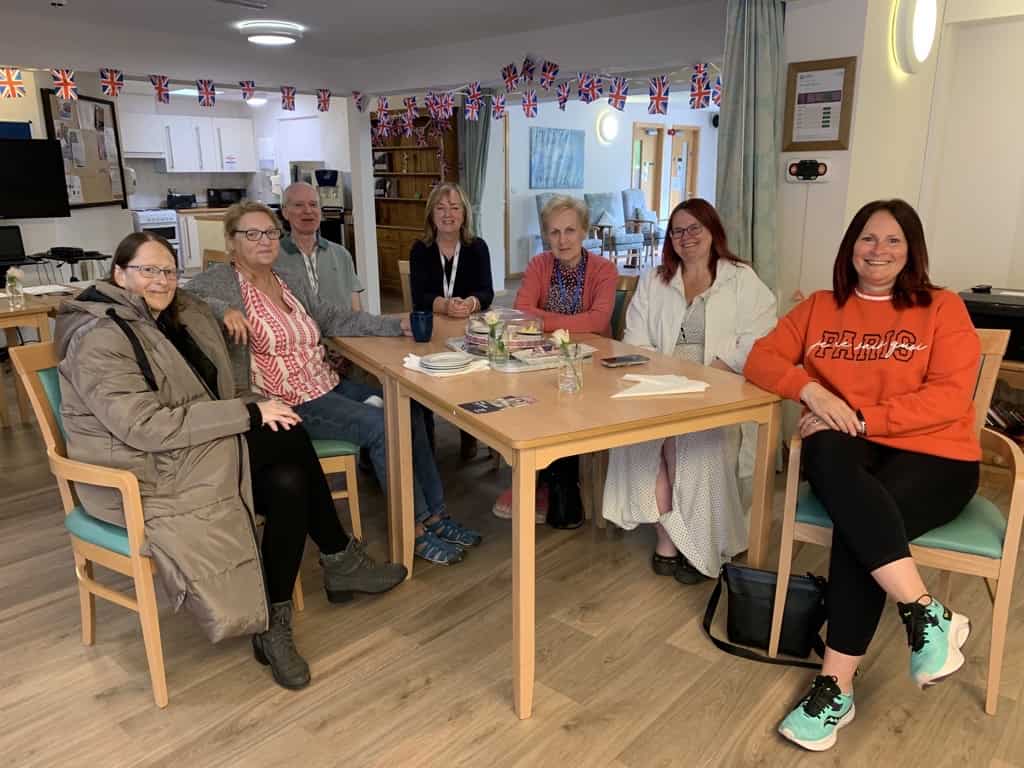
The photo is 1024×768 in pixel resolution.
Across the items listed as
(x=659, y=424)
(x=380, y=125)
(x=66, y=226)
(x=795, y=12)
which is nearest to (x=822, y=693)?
(x=659, y=424)

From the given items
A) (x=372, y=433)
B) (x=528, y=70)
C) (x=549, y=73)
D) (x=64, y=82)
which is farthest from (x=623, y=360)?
(x=64, y=82)

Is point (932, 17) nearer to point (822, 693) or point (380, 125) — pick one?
point (822, 693)

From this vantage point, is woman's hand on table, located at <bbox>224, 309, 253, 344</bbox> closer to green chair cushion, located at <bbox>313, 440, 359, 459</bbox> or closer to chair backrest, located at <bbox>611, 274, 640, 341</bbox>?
green chair cushion, located at <bbox>313, 440, 359, 459</bbox>

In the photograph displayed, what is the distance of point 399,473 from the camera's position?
241 centimetres

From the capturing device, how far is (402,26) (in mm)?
5055

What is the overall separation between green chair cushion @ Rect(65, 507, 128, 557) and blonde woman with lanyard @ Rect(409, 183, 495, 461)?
4.93 ft

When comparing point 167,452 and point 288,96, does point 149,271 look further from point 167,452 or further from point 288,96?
point 288,96

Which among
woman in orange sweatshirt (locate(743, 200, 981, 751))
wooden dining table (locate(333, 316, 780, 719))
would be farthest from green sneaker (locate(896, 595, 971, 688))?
wooden dining table (locate(333, 316, 780, 719))

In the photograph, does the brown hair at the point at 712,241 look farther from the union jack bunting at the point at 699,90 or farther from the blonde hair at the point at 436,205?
the union jack bunting at the point at 699,90

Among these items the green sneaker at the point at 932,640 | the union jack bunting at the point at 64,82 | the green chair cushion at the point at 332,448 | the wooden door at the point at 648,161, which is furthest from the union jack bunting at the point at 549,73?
the wooden door at the point at 648,161

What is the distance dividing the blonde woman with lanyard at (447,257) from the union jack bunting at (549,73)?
7.29 ft

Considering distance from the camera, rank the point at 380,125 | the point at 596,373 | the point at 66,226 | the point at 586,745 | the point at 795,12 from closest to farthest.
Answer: the point at 586,745
the point at 596,373
the point at 795,12
the point at 66,226
the point at 380,125

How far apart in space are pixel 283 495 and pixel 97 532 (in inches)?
17.5

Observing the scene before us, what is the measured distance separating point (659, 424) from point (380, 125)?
24.0 ft
